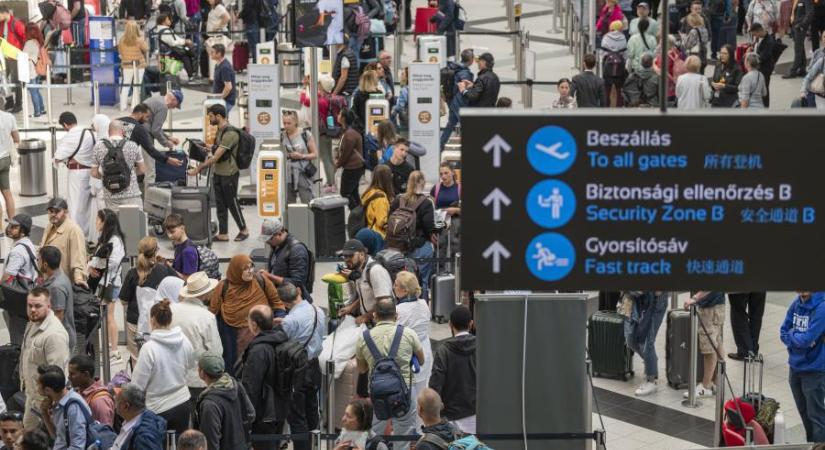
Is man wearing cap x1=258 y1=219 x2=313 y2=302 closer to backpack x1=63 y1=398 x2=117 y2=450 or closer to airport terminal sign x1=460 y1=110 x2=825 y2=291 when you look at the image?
backpack x1=63 y1=398 x2=117 y2=450

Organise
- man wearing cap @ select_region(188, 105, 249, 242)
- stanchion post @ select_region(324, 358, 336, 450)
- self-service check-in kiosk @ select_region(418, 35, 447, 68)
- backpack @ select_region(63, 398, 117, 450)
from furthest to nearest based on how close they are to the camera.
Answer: self-service check-in kiosk @ select_region(418, 35, 447, 68)
man wearing cap @ select_region(188, 105, 249, 242)
stanchion post @ select_region(324, 358, 336, 450)
backpack @ select_region(63, 398, 117, 450)

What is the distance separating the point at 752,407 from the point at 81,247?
5.89 m

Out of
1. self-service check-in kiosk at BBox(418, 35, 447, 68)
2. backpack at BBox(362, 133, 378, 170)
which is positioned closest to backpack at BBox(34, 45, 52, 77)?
self-service check-in kiosk at BBox(418, 35, 447, 68)

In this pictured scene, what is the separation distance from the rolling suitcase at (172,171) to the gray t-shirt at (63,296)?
5.45 metres

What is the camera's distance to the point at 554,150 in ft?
21.4

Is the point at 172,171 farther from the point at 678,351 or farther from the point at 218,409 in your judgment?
the point at 218,409

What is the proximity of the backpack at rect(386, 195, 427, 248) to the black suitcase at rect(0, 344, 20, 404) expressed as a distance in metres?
3.29

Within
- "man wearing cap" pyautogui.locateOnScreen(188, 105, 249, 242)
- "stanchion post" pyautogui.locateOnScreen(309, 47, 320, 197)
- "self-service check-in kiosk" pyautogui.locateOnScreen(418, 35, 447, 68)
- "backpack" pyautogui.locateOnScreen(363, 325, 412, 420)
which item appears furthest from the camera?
"self-service check-in kiosk" pyautogui.locateOnScreen(418, 35, 447, 68)

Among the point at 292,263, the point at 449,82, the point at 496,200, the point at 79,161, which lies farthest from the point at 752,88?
the point at 496,200

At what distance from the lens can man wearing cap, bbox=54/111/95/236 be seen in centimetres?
1579

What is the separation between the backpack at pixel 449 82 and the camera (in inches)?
803

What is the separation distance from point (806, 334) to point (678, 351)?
1.88m

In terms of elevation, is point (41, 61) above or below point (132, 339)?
above

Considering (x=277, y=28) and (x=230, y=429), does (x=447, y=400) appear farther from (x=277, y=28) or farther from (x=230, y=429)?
(x=277, y=28)
